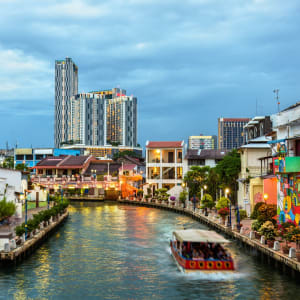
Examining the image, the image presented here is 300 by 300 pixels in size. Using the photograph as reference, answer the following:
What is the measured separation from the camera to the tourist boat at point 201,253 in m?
29.0

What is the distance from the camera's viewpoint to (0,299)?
24859mm

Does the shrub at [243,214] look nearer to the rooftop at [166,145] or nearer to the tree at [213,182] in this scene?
the tree at [213,182]

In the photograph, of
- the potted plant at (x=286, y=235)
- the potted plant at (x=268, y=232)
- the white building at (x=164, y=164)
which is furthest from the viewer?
the white building at (x=164, y=164)

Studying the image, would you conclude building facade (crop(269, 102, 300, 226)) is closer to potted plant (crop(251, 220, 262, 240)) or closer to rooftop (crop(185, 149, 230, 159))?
potted plant (crop(251, 220, 262, 240))

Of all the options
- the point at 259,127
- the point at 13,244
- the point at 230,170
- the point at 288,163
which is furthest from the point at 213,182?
the point at 13,244

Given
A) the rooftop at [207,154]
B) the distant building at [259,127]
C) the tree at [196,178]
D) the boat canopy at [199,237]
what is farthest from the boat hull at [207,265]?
the rooftop at [207,154]

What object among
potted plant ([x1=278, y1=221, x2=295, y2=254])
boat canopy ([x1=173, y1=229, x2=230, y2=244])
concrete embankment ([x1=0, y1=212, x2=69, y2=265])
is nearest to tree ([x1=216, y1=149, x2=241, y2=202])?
concrete embankment ([x1=0, y1=212, x2=69, y2=265])

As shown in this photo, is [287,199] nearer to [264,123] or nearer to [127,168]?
[264,123]

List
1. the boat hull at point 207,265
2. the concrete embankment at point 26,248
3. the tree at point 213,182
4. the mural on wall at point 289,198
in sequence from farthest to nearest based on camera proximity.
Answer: the tree at point 213,182
the mural on wall at point 289,198
the concrete embankment at point 26,248
the boat hull at point 207,265

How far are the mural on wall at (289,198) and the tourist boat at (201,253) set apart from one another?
364 inches

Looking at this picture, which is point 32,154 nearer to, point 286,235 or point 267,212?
point 267,212

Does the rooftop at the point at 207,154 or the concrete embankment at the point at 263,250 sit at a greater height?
the rooftop at the point at 207,154

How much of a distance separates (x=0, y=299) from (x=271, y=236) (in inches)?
772

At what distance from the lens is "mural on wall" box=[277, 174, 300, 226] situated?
37.8 meters
